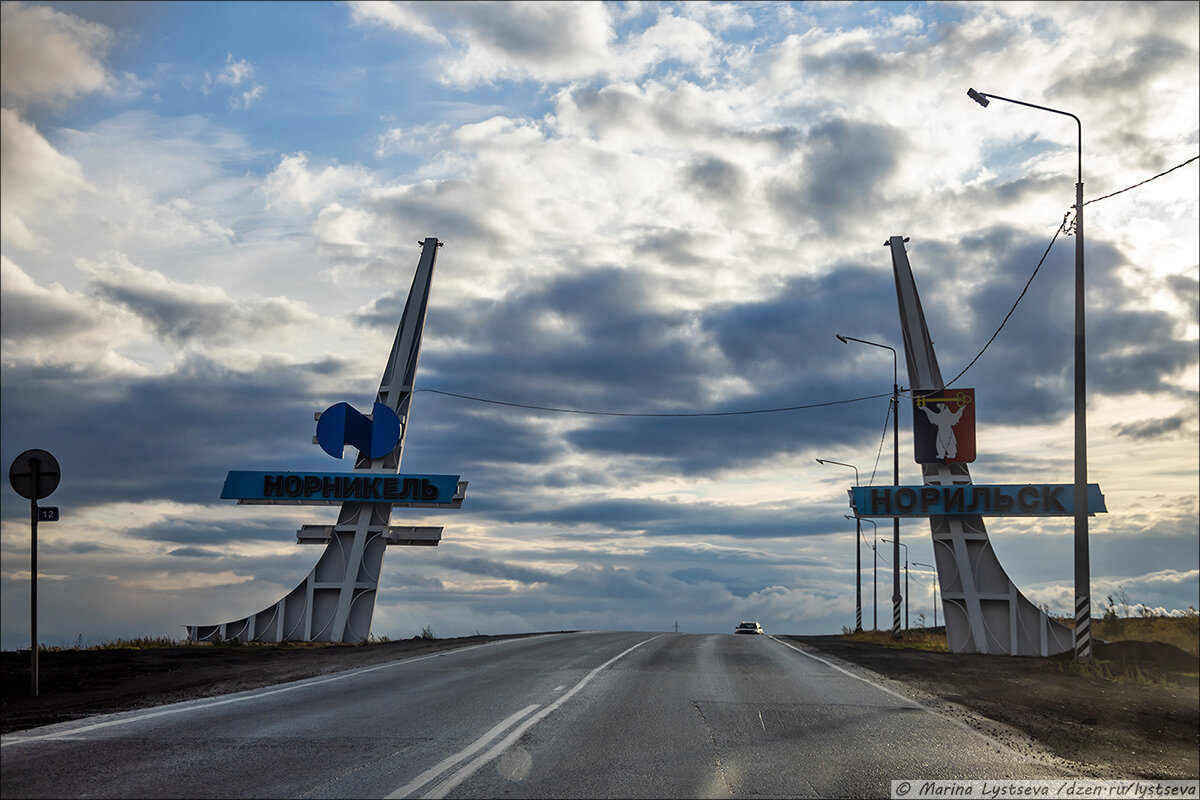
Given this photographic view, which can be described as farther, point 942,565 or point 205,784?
point 942,565

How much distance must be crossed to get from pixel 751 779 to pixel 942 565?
30327 millimetres

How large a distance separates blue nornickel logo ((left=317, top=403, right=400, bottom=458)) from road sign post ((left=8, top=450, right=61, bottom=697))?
2218cm

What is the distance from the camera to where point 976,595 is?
→ 117ft

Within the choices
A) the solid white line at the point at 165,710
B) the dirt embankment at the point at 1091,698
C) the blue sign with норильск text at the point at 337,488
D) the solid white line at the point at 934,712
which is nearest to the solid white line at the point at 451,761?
the solid white line at the point at 165,710

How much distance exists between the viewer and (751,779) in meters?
8.34

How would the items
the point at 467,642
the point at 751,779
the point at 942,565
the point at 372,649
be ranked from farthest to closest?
the point at 942,565 → the point at 467,642 → the point at 372,649 → the point at 751,779

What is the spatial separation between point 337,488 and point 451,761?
30.4 metres

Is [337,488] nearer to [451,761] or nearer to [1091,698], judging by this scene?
[1091,698]

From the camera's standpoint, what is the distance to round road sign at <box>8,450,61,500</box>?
1496 centimetres

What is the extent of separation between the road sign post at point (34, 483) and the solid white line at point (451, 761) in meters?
8.05

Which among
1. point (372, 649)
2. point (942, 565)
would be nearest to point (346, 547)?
point (372, 649)

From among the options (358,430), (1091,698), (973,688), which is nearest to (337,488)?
(358,430)

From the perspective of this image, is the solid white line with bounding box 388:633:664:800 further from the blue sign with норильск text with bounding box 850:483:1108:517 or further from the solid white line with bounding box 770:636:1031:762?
the blue sign with норильск text with bounding box 850:483:1108:517

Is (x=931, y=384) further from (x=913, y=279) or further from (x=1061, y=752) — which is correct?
(x=1061, y=752)
